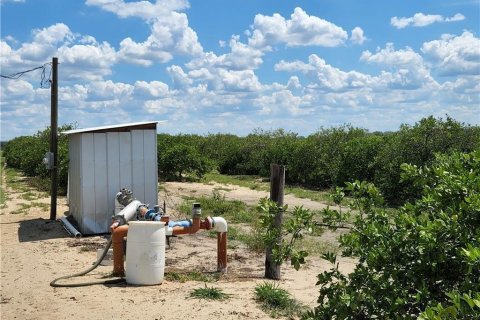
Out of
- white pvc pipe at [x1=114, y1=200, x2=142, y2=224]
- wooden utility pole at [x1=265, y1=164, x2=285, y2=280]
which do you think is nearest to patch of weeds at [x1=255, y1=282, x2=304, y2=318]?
wooden utility pole at [x1=265, y1=164, x2=285, y2=280]

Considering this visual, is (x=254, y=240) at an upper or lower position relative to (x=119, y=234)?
lower

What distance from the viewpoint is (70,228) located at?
12.7m

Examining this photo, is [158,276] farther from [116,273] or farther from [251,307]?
[251,307]

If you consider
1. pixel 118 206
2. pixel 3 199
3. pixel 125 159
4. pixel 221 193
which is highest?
pixel 125 159

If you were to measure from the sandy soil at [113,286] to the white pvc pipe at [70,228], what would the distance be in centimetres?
18

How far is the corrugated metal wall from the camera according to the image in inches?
484

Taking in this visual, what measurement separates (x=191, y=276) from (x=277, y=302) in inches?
74.3

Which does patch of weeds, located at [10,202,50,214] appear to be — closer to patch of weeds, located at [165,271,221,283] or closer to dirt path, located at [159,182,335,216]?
dirt path, located at [159,182,335,216]

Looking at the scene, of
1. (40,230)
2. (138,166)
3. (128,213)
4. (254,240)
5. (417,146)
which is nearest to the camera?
(128,213)

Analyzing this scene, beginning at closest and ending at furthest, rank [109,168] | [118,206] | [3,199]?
[118,206] → [109,168] → [3,199]

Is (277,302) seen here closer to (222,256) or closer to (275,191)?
(275,191)

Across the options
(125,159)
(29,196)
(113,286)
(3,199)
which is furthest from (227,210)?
(3,199)

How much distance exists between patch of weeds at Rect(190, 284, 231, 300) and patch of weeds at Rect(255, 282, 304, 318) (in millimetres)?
446

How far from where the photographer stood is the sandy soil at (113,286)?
6.78m
